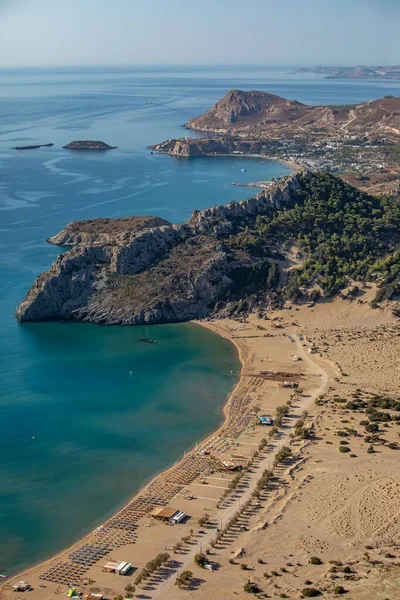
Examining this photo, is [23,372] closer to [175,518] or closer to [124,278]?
[124,278]

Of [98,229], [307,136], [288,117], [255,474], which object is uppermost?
[288,117]

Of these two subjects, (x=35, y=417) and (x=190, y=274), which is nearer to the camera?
(x=35, y=417)

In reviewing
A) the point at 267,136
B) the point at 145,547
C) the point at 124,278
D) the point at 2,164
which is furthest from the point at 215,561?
the point at 267,136

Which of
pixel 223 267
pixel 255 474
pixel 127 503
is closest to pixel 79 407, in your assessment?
pixel 127 503

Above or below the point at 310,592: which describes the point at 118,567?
below

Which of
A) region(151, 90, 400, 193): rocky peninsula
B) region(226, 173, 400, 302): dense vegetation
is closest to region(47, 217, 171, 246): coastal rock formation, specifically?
region(226, 173, 400, 302): dense vegetation

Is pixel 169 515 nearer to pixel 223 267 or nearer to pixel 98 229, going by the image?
pixel 223 267
